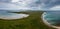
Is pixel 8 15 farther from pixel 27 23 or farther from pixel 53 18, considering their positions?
pixel 53 18

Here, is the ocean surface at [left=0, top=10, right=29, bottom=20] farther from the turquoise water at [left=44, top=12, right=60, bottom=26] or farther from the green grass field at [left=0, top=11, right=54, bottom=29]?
the turquoise water at [left=44, top=12, right=60, bottom=26]

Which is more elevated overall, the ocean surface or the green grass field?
the ocean surface

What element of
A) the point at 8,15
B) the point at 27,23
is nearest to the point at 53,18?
the point at 27,23

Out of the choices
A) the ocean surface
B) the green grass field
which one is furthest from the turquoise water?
the ocean surface

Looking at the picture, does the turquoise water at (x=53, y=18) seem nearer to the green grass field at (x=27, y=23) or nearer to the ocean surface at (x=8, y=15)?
the green grass field at (x=27, y=23)

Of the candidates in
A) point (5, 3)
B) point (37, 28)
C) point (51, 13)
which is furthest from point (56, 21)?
point (5, 3)

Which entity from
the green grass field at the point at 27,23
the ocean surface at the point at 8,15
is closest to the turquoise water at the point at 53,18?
the green grass field at the point at 27,23
